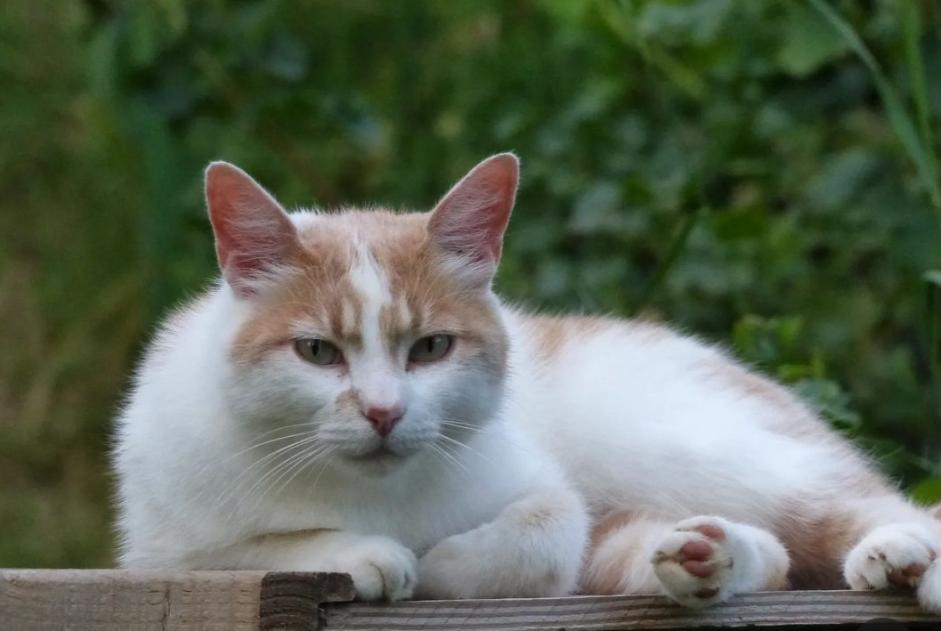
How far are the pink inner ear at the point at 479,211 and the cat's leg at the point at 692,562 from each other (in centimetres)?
44

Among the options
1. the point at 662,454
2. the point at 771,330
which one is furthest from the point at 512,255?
the point at 662,454

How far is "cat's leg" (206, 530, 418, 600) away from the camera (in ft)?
5.21

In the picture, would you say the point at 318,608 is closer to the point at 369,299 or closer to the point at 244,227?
the point at 369,299

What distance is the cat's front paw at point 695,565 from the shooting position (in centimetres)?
161

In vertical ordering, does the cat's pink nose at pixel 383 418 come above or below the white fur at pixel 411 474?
above

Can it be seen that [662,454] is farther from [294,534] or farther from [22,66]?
[22,66]

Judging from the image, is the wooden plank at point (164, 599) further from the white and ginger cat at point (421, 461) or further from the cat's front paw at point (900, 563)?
the cat's front paw at point (900, 563)

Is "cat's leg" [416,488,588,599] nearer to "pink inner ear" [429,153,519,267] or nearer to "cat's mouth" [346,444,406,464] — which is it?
"cat's mouth" [346,444,406,464]

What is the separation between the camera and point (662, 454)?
6.96ft

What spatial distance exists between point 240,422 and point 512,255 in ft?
6.32

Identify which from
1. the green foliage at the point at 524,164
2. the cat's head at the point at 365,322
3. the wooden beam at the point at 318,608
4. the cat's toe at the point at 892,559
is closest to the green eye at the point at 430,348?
the cat's head at the point at 365,322

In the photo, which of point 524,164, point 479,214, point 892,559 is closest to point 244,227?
point 479,214

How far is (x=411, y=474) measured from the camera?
1.81 m

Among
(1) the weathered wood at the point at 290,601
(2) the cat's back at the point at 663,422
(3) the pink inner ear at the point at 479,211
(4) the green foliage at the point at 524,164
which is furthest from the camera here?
(4) the green foliage at the point at 524,164
